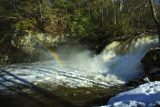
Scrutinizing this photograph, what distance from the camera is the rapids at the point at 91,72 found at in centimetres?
606


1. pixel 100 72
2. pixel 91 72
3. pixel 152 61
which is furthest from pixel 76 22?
pixel 152 61

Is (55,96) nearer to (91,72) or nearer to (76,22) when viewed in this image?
(91,72)

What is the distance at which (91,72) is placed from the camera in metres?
8.48

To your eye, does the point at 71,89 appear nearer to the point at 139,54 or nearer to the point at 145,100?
the point at 145,100

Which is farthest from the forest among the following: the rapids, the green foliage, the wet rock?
the wet rock

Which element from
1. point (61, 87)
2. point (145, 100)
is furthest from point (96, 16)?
point (145, 100)

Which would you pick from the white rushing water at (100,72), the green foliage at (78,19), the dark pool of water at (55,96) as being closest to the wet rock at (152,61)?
the white rushing water at (100,72)

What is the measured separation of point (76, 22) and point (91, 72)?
33.0 feet

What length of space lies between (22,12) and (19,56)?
5591 mm

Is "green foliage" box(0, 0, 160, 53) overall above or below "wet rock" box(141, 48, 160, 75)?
above

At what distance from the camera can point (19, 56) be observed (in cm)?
1286

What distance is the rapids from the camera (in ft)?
19.9

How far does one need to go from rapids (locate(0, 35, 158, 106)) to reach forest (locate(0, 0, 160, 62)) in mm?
2887

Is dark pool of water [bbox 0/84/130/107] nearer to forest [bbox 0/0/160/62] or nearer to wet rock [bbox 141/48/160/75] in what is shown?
wet rock [bbox 141/48/160/75]
